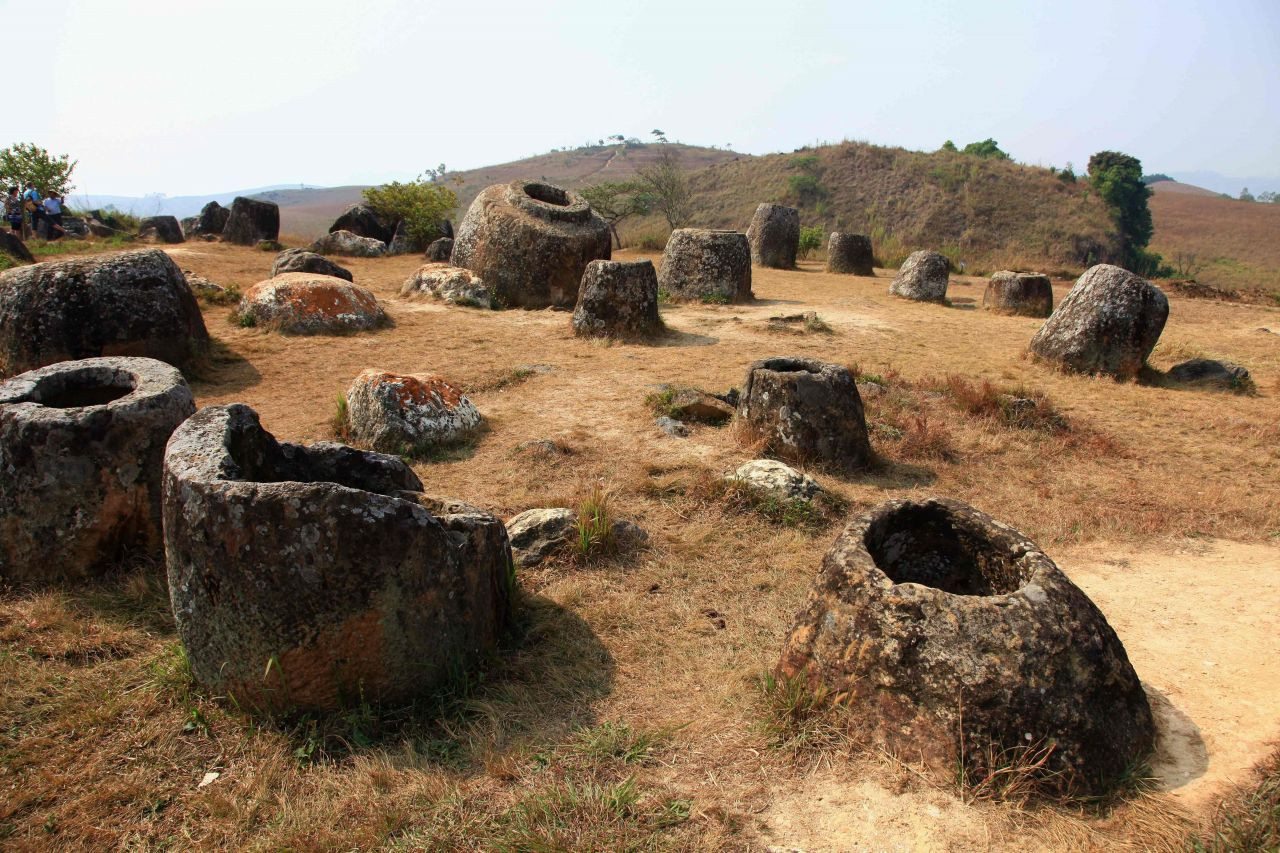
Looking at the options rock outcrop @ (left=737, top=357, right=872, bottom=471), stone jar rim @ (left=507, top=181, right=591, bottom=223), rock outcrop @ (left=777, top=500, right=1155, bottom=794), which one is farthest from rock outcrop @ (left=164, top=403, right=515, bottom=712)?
stone jar rim @ (left=507, top=181, right=591, bottom=223)

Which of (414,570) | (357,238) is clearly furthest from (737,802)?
(357,238)

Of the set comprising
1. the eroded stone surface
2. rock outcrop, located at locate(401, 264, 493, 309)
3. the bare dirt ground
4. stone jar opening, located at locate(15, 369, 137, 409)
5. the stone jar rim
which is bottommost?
the bare dirt ground

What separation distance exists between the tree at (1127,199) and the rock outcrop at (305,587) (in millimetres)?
40259

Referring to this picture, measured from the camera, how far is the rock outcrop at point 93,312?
7.39m

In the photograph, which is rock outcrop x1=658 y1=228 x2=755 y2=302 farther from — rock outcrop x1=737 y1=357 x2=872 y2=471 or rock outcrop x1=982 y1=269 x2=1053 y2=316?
rock outcrop x1=737 y1=357 x2=872 y2=471

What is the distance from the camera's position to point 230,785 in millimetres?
2691

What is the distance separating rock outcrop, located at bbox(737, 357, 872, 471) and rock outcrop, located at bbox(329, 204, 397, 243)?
15900mm

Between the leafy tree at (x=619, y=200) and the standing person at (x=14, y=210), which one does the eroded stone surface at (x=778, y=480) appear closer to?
the standing person at (x=14, y=210)

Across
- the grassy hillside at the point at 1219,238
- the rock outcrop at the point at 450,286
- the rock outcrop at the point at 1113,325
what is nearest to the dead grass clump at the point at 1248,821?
the rock outcrop at the point at 1113,325

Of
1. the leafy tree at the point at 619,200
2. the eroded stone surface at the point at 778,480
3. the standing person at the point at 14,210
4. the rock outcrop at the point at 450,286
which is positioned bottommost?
the eroded stone surface at the point at 778,480

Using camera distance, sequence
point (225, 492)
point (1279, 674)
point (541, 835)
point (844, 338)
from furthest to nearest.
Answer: point (844, 338) < point (1279, 674) < point (225, 492) < point (541, 835)

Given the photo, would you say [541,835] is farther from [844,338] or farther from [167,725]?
[844,338]

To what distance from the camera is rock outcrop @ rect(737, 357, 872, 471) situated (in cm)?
605

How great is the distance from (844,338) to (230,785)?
32.9 ft
